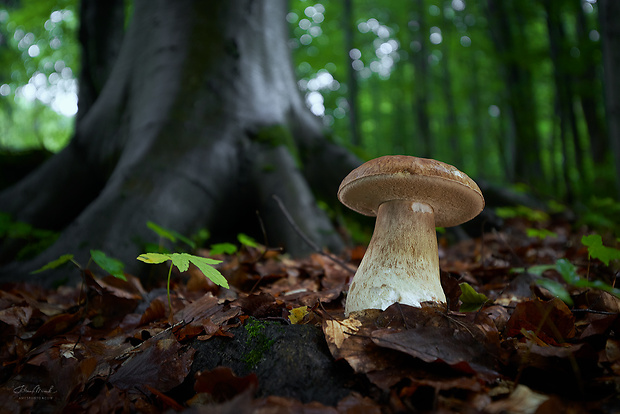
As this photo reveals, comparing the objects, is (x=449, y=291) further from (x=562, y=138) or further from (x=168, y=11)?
(x=562, y=138)

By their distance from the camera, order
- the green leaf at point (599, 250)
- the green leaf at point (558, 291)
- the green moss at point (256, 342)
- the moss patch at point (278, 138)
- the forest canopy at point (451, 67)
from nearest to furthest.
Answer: the green leaf at point (558, 291), the green moss at point (256, 342), the green leaf at point (599, 250), the moss patch at point (278, 138), the forest canopy at point (451, 67)

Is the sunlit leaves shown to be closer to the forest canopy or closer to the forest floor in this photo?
the forest floor

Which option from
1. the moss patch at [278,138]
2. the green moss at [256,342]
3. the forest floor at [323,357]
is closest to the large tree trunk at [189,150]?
the moss patch at [278,138]

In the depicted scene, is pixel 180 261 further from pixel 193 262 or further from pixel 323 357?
pixel 323 357

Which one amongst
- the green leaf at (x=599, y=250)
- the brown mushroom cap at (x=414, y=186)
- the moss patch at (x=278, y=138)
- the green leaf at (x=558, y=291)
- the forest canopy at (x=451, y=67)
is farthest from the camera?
the forest canopy at (x=451, y=67)

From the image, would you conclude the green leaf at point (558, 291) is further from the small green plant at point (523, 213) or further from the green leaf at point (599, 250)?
the small green plant at point (523, 213)

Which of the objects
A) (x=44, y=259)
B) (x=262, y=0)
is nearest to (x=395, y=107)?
(x=262, y=0)

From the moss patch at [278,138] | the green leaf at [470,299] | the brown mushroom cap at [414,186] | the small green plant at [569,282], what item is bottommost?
the green leaf at [470,299]
